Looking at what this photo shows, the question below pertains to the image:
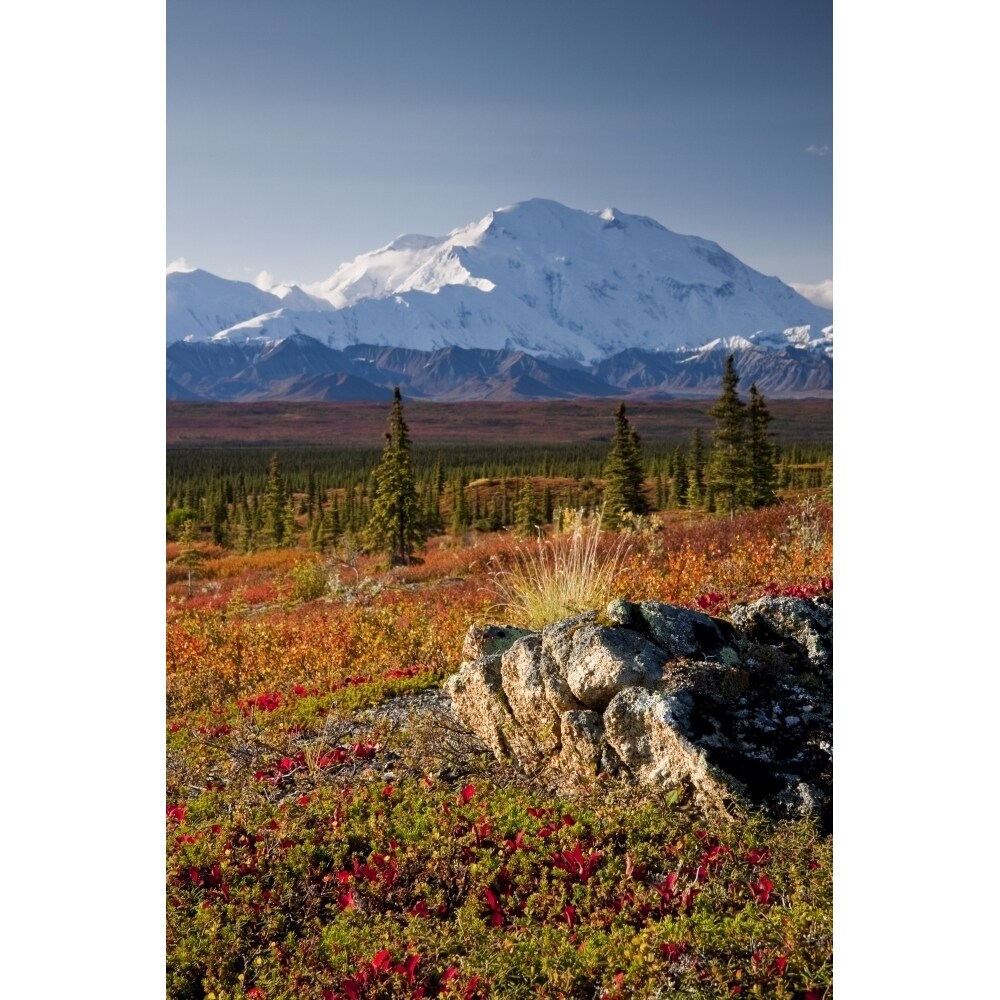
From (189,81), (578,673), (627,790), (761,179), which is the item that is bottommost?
(627,790)

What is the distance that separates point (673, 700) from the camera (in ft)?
11.4

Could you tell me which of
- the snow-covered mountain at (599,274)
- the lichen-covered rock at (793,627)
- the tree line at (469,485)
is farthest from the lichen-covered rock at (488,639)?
the tree line at (469,485)

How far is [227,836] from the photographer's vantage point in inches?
147

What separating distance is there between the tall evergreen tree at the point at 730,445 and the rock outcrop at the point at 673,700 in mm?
8075

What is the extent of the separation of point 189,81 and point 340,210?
983 mm

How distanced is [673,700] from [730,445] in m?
17.0

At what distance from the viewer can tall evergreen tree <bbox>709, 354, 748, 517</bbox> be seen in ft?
53.8

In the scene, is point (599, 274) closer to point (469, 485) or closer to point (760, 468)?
point (760, 468)

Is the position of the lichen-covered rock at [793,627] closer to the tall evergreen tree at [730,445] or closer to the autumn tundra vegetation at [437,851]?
the autumn tundra vegetation at [437,851]

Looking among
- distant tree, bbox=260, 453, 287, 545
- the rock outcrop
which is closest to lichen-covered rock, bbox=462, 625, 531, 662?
the rock outcrop

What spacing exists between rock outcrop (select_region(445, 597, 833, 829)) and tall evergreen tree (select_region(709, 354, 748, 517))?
8075 mm

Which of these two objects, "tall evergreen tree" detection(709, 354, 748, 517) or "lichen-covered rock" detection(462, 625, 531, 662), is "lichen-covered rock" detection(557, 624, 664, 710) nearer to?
"lichen-covered rock" detection(462, 625, 531, 662)
